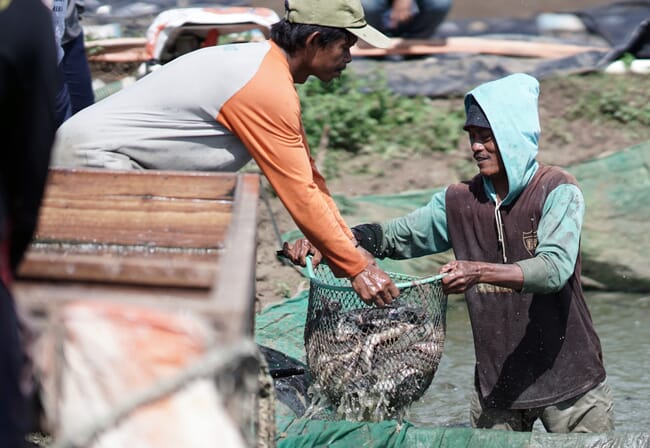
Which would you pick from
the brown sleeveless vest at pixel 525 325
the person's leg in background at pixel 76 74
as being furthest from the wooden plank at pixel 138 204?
the person's leg in background at pixel 76 74

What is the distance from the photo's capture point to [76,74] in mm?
6262

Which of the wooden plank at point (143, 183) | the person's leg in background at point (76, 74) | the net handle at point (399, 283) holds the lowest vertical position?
the person's leg in background at point (76, 74)

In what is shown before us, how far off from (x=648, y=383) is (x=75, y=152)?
3.50 metres

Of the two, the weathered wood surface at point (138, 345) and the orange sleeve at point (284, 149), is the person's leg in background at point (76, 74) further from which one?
the weathered wood surface at point (138, 345)

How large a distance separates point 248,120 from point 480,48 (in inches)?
238

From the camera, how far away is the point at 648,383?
590 cm

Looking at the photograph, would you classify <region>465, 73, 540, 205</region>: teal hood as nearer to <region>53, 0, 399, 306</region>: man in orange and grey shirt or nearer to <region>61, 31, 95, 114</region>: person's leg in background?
<region>53, 0, 399, 306</region>: man in orange and grey shirt

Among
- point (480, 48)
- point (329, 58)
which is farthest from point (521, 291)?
point (480, 48)

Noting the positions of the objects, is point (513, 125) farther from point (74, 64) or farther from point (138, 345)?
point (74, 64)

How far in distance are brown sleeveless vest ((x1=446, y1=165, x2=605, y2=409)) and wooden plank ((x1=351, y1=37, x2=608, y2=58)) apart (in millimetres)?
5453

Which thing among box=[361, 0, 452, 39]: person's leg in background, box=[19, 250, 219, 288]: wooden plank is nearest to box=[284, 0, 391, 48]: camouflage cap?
box=[19, 250, 219, 288]: wooden plank

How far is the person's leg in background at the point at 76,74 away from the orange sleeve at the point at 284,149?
2.60 m

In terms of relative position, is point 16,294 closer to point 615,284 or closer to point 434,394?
point 434,394

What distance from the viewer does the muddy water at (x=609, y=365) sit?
5.46m
